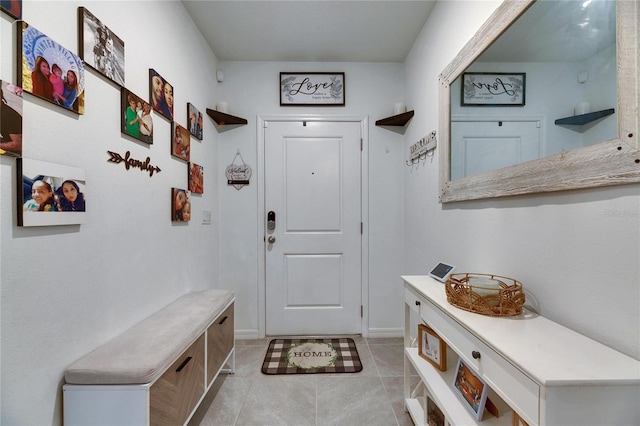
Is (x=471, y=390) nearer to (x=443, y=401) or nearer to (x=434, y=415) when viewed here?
(x=443, y=401)

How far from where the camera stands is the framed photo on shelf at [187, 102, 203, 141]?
199cm

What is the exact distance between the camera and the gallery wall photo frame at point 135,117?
4.21ft

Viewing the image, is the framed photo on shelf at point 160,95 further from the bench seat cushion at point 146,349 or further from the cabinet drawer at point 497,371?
the cabinet drawer at point 497,371

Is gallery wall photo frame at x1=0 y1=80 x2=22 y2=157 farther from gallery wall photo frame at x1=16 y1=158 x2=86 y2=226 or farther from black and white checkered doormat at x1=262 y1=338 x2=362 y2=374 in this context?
black and white checkered doormat at x1=262 y1=338 x2=362 y2=374

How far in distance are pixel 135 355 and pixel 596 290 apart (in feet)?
5.33

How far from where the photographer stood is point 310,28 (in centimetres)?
213

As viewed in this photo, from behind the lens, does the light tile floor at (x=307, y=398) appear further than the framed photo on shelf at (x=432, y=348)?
Yes

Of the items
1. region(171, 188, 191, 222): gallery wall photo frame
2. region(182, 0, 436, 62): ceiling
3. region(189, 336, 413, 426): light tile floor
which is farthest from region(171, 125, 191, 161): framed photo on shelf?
region(189, 336, 413, 426): light tile floor

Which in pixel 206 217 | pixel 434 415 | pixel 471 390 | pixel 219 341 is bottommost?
pixel 434 415

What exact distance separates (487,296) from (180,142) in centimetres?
197

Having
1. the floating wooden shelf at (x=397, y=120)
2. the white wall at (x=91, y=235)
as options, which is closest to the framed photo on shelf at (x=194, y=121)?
the white wall at (x=91, y=235)

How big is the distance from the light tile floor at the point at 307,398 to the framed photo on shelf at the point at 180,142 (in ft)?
5.31

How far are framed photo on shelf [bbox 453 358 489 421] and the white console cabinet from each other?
0.09 feet

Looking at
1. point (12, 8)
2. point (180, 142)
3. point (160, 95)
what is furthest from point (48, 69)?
point (180, 142)
